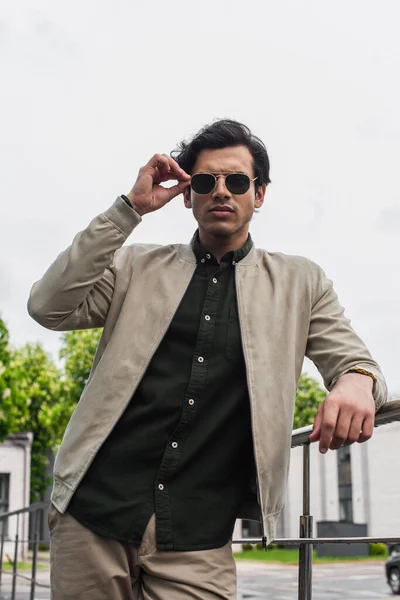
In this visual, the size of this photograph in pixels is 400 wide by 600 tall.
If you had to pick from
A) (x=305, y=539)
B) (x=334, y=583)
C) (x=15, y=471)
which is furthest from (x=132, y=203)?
(x=15, y=471)

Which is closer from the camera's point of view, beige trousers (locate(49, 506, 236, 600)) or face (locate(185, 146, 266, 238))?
beige trousers (locate(49, 506, 236, 600))

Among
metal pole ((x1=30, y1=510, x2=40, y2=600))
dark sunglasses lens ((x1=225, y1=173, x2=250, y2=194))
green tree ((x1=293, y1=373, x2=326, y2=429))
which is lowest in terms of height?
metal pole ((x1=30, y1=510, x2=40, y2=600))

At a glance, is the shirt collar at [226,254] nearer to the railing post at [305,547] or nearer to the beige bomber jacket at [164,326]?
the beige bomber jacket at [164,326]

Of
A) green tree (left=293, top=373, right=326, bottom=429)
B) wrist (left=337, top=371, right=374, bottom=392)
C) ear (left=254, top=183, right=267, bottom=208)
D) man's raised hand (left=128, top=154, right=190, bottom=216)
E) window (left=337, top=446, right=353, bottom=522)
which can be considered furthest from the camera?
green tree (left=293, top=373, right=326, bottom=429)

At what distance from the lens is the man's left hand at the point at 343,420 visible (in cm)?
190

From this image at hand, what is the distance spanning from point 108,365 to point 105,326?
147 millimetres

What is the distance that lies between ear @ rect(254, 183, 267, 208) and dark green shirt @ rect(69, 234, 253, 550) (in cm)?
41

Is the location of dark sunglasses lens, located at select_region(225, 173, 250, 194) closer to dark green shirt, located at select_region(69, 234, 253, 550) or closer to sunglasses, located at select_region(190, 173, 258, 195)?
sunglasses, located at select_region(190, 173, 258, 195)

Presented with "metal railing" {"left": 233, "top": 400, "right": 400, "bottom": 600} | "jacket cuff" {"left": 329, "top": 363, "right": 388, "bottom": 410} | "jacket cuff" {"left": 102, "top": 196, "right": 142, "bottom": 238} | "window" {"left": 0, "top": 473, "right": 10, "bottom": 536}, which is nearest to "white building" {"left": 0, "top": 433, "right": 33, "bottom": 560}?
"window" {"left": 0, "top": 473, "right": 10, "bottom": 536}

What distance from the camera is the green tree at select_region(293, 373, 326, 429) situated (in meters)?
45.0

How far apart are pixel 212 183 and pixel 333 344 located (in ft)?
1.72

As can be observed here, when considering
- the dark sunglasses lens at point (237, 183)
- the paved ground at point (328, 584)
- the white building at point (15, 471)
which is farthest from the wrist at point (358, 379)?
the white building at point (15, 471)

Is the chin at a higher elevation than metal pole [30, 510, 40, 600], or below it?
higher

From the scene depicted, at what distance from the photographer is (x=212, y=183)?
230 cm
